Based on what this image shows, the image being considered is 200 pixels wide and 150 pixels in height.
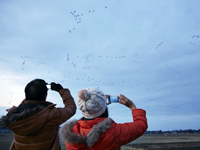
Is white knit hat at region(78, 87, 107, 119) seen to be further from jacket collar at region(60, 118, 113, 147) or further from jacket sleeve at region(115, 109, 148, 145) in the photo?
jacket sleeve at region(115, 109, 148, 145)

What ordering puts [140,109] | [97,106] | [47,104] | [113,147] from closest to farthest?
1. [113,147]
2. [97,106]
3. [140,109]
4. [47,104]

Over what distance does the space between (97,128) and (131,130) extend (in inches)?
15.1

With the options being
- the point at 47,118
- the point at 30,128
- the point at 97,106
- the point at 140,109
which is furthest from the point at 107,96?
the point at 30,128

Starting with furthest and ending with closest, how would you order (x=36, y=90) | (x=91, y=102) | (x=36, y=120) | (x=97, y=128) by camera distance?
(x=36, y=90) < (x=36, y=120) < (x=91, y=102) < (x=97, y=128)

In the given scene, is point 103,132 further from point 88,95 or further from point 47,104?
point 47,104

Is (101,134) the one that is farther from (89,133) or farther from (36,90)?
(36,90)

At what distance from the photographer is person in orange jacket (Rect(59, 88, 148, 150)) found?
1.93m

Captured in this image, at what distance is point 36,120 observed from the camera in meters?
2.17

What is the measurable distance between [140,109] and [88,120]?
652 millimetres

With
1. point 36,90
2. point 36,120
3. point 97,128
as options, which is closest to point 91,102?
point 97,128

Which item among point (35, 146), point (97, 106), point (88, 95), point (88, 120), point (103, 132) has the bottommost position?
point (35, 146)

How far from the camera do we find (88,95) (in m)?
2.11

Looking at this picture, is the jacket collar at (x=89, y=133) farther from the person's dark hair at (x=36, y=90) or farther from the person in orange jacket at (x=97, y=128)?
the person's dark hair at (x=36, y=90)

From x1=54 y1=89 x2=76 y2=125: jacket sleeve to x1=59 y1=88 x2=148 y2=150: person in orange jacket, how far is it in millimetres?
156
